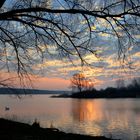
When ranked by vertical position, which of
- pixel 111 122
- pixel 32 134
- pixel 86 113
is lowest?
pixel 111 122

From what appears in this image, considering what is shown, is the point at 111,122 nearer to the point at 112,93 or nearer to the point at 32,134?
the point at 32,134

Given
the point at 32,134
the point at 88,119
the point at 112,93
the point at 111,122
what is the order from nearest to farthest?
the point at 32,134 < the point at 111,122 < the point at 88,119 < the point at 112,93

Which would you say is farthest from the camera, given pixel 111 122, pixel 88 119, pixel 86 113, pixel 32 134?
pixel 86 113

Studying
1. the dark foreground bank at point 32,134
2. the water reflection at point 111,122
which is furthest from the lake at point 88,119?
the dark foreground bank at point 32,134

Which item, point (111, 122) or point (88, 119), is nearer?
point (111, 122)

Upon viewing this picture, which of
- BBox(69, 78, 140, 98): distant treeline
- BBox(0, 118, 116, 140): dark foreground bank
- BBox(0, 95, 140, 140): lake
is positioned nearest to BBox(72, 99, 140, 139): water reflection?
BBox(0, 95, 140, 140): lake

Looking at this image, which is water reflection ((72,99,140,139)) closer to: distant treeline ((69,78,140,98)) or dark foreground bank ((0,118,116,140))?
dark foreground bank ((0,118,116,140))

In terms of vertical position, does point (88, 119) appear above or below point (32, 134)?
below

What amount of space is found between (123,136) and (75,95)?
150082 millimetres

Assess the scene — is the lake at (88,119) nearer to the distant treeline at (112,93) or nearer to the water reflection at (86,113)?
the water reflection at (86,113)

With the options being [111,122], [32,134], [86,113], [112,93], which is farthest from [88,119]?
[112,93]

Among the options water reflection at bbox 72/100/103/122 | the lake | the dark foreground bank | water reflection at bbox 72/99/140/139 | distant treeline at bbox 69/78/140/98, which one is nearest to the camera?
the dark foreground bank

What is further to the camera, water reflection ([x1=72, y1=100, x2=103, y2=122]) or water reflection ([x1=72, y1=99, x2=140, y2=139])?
water reflection ([x1=72, y1=100, x2=103, y2=122])

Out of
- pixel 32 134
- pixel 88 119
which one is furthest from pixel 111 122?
pixel 32 134
